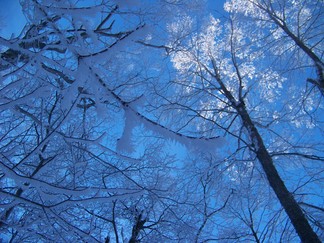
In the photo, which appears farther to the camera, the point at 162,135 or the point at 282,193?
the point at 282,193

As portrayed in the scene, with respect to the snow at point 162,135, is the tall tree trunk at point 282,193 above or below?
above

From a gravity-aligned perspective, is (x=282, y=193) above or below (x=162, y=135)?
above

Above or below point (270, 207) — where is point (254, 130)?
above

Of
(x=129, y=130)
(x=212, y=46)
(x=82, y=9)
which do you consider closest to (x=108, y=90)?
(x=129, y=130)

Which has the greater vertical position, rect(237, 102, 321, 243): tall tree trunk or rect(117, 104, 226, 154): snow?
rect(237, 102, 321, 243): tall tree trunk

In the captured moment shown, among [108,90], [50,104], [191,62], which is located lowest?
[108,90]

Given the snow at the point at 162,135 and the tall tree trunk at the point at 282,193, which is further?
the tall tree trunk at the point at 282,193

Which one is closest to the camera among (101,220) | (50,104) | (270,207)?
(50,104)

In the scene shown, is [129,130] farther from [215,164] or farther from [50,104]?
[215,164]

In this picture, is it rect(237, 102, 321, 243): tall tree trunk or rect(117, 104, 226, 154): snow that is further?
rect(237, 102, 321, 243): tall tree trunk

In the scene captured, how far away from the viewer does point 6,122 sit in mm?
3291

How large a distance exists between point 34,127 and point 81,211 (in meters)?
1.89

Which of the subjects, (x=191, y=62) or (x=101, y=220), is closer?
(x=101, y=220)

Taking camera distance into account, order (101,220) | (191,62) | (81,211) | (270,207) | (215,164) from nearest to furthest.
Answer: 1. (81,211)
2. (215,164)
3. (101,220)
4. (270,207)
5. (191,62)
